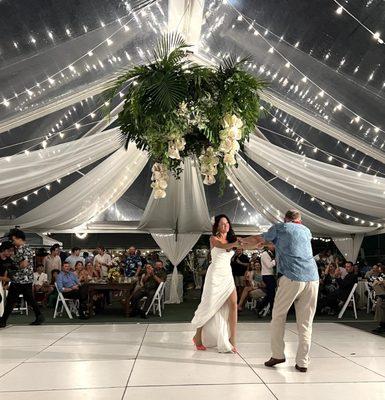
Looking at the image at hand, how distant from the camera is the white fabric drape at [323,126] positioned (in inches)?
264

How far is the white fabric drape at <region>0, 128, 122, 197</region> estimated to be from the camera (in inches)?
278

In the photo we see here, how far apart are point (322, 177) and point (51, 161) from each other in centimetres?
407

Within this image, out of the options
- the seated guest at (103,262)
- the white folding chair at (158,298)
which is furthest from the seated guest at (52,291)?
the white folding chair at (158,298)

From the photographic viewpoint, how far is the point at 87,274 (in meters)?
10.9

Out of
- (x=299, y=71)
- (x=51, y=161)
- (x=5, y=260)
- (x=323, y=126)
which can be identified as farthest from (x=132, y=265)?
(x=299, y=71)

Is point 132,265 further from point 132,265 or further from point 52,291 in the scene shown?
point 52,291

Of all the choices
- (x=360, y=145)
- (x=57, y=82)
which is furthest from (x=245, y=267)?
(x=57, y=82)

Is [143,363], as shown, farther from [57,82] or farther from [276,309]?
[57,82]

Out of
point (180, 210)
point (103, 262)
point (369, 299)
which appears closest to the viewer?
point (369, 299)

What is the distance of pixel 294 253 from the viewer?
4.60 meters

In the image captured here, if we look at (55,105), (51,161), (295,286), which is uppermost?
(55,105)

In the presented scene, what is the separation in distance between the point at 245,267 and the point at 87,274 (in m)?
3.46

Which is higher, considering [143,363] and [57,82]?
[57,82]

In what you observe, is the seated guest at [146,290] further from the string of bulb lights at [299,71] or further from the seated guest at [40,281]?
the string of bulb lights at [299,71]
